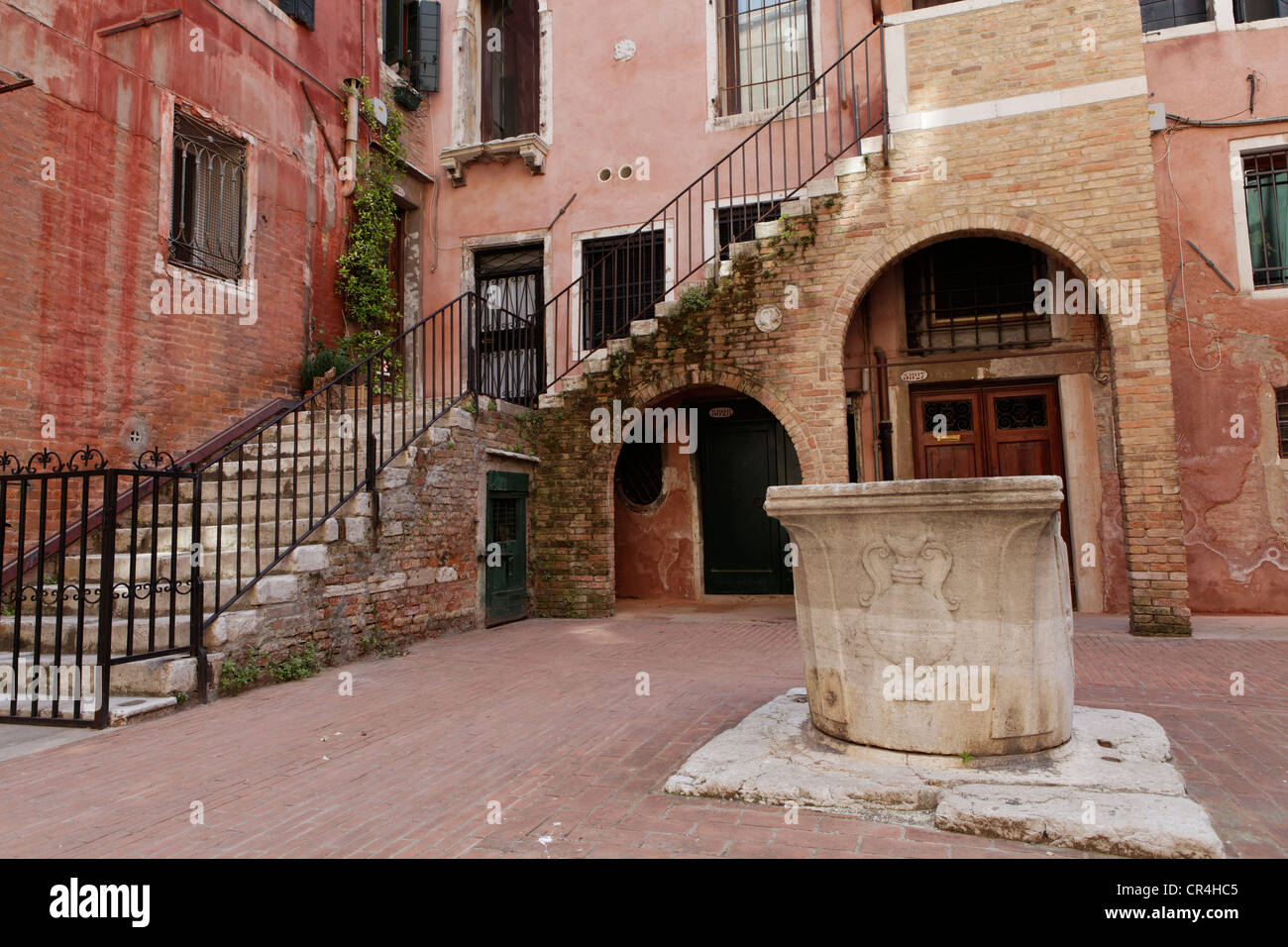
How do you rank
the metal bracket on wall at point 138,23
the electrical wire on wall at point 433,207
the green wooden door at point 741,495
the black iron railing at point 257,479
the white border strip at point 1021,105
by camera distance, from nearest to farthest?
the black iron railing at point 257,479 < the metal bracket on wall at point 138,23 < the white border strip at point 1021,105 < the green wooden door at point 741,495 < the electrical wire on wall at point 433,207

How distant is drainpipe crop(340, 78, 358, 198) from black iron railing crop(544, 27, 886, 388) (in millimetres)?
3200

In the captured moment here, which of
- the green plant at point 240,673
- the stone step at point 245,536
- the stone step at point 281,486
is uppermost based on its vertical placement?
the stone step at point 281,486

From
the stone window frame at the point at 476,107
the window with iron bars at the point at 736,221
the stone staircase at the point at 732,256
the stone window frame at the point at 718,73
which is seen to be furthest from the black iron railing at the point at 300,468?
the stone window frame at the point at 718,73

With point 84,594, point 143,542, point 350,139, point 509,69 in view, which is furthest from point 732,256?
point 84,594

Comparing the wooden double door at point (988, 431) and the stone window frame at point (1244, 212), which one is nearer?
the stone window frame at point (1244, 212)

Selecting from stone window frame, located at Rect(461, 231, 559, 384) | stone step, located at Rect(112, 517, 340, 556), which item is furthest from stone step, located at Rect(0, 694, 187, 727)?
stone window frame, located at Rect(461, 231, 559, 384)

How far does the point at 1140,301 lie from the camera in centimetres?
788

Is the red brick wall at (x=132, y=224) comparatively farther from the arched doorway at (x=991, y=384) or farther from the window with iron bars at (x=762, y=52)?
the arched doorway at (x=991, y=384)

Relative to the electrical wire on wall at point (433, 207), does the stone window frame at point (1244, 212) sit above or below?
below

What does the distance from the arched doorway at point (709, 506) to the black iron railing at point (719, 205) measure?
1.62 meters

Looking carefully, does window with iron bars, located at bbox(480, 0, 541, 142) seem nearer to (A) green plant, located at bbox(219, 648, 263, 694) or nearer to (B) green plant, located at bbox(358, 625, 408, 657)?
(B) green plant, located at bbox(358, 625, 408, 657)

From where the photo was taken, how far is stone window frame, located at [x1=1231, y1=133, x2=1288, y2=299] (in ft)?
30.1

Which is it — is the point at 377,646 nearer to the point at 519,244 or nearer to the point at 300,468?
the point at 300,468

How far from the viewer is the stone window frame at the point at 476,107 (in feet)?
40.0
